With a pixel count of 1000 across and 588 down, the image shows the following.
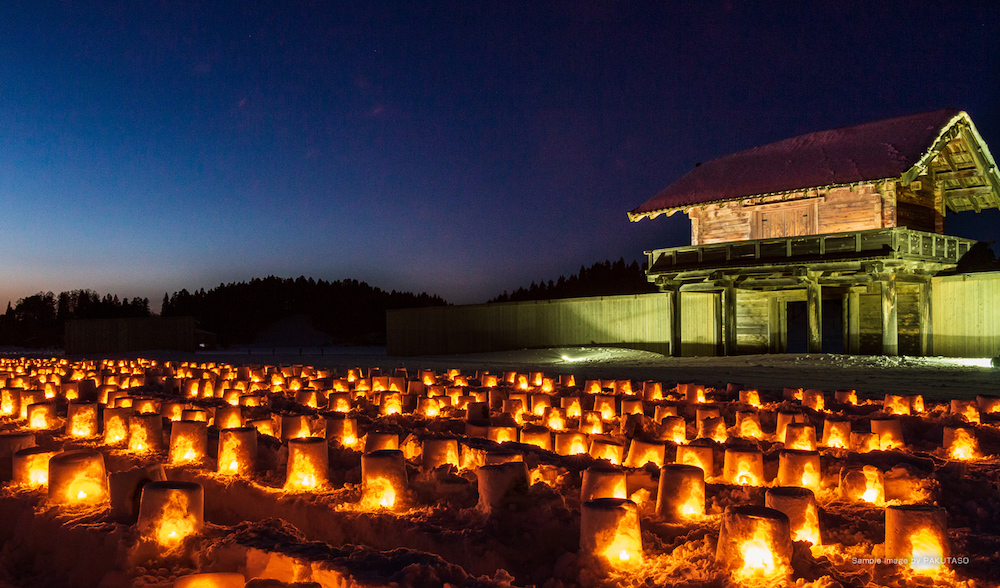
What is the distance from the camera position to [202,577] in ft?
10.3

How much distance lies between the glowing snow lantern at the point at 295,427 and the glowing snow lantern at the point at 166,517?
2.84 metres

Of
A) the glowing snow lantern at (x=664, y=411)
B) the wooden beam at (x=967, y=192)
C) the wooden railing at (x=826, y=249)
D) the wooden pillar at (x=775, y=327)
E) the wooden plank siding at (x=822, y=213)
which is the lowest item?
the glowing snow lantern at (x=664, y=411)

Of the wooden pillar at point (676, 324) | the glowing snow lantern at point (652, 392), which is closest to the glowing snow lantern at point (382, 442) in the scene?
the glowing snow lantern at point (652, 392)

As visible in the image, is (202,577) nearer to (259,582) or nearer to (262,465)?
(259,582)

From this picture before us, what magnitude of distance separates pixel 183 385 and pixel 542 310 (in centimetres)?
1864

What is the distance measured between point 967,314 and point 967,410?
1478 centimetres

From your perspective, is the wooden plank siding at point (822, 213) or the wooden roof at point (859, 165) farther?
the wooden plank siding at point (822, 213)

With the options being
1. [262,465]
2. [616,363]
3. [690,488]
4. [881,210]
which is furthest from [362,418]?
[881,210]

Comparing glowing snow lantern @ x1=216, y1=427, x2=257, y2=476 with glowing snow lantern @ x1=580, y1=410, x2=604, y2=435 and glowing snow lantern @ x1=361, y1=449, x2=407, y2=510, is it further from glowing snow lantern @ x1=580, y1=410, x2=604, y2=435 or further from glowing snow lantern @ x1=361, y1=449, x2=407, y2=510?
glowing snow lantern @ x1=580, y1=410, x2=604, y2=435

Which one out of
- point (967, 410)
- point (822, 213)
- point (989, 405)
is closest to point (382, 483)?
point (967, 410)

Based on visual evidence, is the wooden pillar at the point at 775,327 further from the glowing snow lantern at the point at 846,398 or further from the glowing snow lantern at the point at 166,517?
the glowing snow lantern at the point at 166,517

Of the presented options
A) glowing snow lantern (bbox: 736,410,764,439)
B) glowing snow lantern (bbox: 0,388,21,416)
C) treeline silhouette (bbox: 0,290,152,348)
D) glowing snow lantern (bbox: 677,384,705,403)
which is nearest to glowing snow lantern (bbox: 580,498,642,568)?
glowing snow lantern (bbox: 736,410,764,439)

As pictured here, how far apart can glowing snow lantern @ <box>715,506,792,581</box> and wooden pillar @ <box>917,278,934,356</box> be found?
20548 mm

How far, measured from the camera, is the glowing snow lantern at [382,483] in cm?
A: 472
